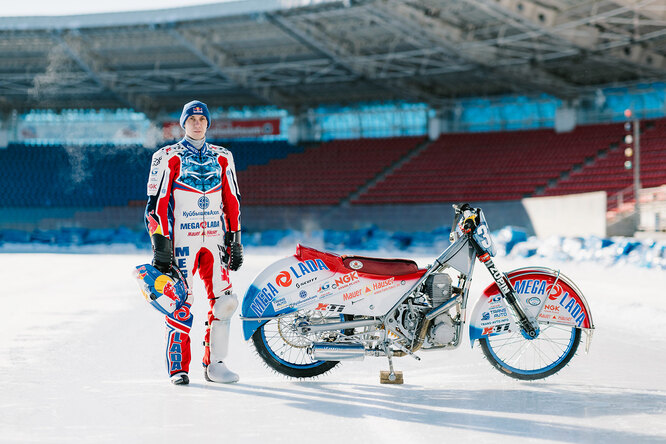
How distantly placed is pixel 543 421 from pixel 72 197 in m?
29.9

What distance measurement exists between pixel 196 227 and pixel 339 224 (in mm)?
22595

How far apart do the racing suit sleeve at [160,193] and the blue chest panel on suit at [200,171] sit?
0.07m

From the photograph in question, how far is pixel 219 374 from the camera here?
444 centimetres

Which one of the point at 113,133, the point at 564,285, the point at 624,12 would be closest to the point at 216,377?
the point at 564,285

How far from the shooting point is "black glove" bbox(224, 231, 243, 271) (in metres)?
4.45

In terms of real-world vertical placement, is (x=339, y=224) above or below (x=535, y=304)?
above

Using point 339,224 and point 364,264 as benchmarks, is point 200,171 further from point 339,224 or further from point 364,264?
point 339,224

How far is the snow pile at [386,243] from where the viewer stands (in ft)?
42.9

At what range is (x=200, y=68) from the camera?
2933 centimetres

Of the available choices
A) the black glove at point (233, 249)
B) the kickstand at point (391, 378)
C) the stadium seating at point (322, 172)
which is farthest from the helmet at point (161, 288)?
the stadium seating at point (322, 172)

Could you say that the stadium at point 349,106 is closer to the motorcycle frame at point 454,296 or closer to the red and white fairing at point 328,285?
the motorcycle frame at point 454,296

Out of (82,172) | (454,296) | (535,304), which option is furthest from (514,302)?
(82,172)

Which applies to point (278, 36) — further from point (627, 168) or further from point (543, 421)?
point (543, 421)

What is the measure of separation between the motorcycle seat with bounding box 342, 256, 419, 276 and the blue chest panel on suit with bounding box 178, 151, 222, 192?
99 cm
